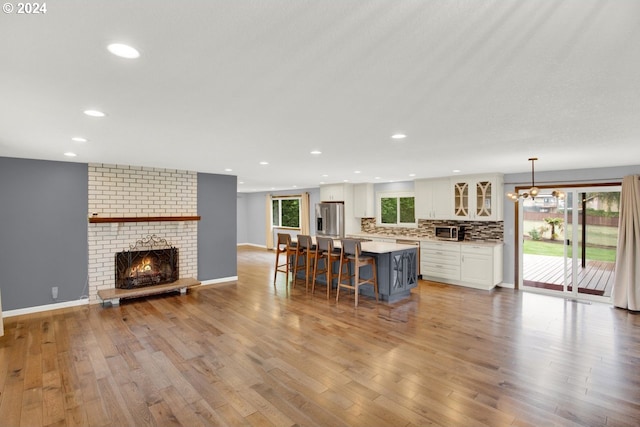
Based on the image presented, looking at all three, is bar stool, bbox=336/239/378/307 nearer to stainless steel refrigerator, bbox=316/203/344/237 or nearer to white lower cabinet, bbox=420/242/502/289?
white lower cabinet, bbox=420/242/502/289

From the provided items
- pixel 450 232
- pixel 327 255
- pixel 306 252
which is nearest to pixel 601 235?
pixel 450 232

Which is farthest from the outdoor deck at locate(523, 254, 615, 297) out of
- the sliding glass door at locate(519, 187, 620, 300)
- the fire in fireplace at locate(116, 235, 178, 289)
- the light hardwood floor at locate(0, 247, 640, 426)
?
the fire in fireplace at locate(116, 235, 178, 289)

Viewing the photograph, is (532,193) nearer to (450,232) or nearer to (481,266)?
(481,266)

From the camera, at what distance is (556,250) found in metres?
5.96

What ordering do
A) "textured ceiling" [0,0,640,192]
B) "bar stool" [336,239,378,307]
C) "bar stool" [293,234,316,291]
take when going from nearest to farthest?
"textured ceiling" [0,0,640,192] → "bar stool" [336,239,378,307] → "bar stool" [293,234,316,291]

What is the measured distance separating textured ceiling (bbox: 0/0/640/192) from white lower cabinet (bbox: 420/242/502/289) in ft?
10.4

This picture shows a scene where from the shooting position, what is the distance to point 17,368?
314 cm

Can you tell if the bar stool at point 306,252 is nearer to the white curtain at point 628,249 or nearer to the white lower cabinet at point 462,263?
the white lower cabinet at point 462,263

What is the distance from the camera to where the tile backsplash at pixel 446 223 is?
21.8 feet

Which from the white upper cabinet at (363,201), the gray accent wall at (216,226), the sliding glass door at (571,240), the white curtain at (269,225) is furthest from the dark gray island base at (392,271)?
the white curtain at (269,225)

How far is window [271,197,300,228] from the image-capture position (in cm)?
1133

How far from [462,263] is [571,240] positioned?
1858 mm

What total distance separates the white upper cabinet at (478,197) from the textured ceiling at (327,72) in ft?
9.62

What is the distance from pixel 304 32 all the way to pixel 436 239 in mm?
6469
